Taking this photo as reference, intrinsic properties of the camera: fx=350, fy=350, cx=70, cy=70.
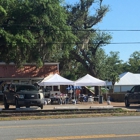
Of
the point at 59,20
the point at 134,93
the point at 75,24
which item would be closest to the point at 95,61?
the point at 75,24

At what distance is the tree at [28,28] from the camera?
92.5ft

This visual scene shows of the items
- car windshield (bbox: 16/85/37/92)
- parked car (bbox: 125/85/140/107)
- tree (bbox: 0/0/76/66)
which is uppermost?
tree (bbox: 0/0/76/66)

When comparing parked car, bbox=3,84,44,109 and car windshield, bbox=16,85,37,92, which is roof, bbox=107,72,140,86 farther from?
parked car, bbox=3,84,44,109

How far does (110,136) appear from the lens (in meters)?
10.8

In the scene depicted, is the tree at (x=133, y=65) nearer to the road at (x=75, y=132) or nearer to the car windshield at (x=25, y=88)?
the car windshield at (x=25, y=88)

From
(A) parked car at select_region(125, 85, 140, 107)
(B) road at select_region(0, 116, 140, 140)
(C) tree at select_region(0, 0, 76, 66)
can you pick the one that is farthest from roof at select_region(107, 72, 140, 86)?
(B) road at select_region(0, 116, 140, 140)

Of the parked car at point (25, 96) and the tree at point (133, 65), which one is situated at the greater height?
the tree at point (133, 65)

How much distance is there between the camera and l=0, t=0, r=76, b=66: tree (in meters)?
28.2

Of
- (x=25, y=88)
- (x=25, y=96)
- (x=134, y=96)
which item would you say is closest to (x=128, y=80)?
(x=134, y=96)

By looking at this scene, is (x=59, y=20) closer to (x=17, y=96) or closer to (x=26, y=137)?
(x=17, y=96)

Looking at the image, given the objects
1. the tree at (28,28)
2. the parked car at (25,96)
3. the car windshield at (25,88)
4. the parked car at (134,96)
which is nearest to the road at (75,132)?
the parked car at (25,96)

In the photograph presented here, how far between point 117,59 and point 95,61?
48714mm

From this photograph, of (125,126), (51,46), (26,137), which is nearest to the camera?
(26,137)

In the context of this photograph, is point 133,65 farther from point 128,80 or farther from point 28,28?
point 28,28
